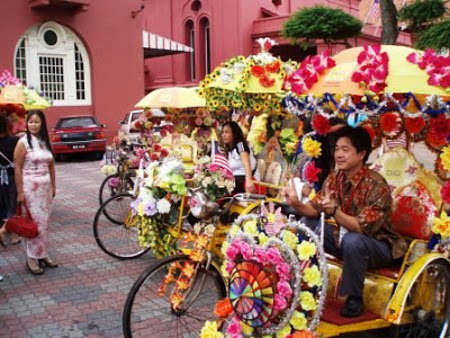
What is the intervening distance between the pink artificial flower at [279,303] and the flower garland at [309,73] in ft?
5.30

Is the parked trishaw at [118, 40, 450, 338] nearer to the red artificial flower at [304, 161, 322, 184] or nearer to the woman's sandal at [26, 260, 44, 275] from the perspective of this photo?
the red artificial flower at [304, 161, 322, 184]

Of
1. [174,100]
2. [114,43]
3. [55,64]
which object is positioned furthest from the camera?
[114,43]

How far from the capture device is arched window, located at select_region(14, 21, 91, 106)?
19984mm

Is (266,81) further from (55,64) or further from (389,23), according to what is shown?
(55,64)

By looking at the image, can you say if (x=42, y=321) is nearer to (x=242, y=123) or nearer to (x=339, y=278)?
(x=339, y=278)

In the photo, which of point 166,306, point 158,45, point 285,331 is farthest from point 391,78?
point 158,45

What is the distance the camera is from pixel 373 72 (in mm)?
3658

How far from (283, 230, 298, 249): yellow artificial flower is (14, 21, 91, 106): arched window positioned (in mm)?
18253

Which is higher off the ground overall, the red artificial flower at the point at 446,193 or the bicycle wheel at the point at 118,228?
the red artificial flower at the point at 446,193

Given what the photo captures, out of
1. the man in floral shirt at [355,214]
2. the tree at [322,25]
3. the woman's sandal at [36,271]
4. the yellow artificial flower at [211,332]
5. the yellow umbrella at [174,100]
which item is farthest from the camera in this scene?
the tree at [322,25]

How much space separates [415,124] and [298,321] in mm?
2285

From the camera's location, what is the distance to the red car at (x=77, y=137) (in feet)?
57.3

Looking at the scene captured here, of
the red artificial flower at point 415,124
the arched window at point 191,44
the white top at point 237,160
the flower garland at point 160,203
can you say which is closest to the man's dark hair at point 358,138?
the red artificial flower at point 415,124

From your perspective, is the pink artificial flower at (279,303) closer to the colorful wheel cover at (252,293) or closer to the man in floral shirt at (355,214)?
the colorful wheel cover at (252,293)
